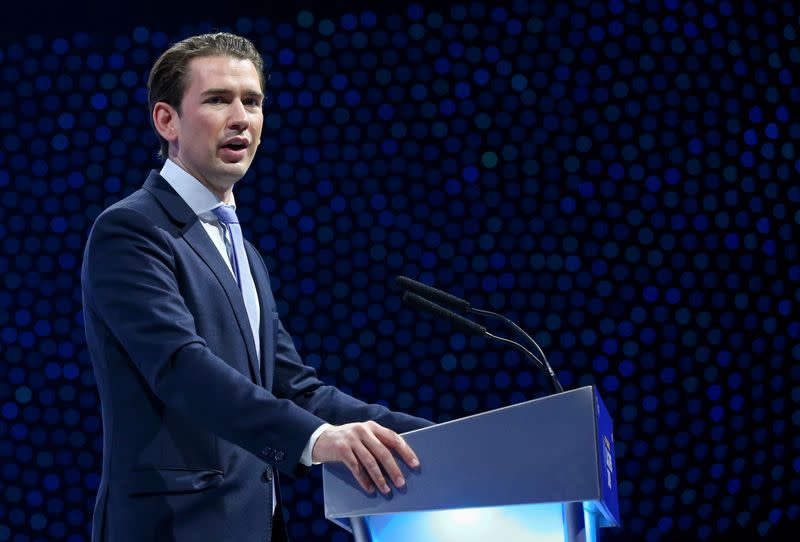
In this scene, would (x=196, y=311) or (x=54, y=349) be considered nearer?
(x=196, y=311)

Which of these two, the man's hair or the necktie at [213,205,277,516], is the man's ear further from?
the necktie at [213,205,277,516]

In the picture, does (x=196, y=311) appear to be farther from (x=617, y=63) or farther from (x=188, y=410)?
(x=617, y=63)

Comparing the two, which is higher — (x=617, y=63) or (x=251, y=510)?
(x=617, y=63)

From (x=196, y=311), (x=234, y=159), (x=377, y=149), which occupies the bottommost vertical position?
(x=196, y=311)

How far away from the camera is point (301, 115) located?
12.2ft

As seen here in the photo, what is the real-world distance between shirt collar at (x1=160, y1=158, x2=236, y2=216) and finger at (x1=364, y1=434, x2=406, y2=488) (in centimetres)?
71

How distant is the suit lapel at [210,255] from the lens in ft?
5.96

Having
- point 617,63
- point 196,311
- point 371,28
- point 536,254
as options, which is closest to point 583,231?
point 536,254

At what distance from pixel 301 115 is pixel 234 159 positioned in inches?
71.4

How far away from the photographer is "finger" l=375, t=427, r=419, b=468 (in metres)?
1.35

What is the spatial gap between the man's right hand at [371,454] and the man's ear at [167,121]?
2.74ft

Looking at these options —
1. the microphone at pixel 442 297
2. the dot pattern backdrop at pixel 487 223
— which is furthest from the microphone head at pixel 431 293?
the dot pattern backdrop at pixel 487 223

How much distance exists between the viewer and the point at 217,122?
1945 millimetres

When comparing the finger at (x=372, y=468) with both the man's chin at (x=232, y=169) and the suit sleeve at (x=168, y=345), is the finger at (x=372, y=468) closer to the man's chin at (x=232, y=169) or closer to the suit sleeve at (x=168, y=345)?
the suit sleeve at (x=168, y=345)
